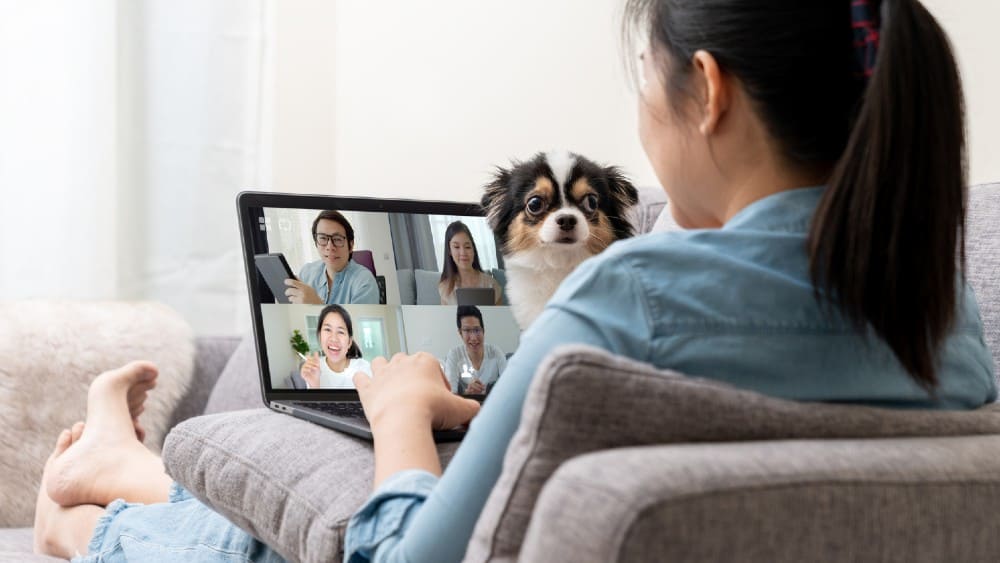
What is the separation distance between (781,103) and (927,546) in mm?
308

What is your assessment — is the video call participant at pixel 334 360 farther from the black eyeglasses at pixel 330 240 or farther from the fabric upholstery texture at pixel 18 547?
the fabric upholstery texture at pixel 18 547

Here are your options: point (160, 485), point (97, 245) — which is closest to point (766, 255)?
point (160, 485)

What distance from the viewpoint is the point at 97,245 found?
7.75 feet

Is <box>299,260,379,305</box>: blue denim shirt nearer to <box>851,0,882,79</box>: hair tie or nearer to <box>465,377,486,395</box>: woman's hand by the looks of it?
<box>465,377,486,395</box>: woman's hand

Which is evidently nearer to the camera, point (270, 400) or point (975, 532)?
point (975, 532)

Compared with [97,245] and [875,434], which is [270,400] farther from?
[97,245]

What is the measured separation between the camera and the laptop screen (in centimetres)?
120

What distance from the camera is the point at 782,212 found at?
717 millimetres

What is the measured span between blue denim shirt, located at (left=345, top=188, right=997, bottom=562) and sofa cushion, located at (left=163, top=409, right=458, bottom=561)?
138 mm

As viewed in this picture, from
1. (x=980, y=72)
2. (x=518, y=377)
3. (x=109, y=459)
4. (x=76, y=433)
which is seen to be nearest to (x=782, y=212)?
(x=518, y=377)

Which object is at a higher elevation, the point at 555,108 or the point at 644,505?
the point at 555,108

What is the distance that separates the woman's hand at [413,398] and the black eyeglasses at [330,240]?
269mm

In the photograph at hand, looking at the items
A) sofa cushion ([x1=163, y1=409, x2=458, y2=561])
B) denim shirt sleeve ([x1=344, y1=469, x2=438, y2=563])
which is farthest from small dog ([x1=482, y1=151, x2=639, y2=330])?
denim shirt sleeve ([x1=344, y1=469, x2=438, y2=563])

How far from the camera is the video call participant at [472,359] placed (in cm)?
120
